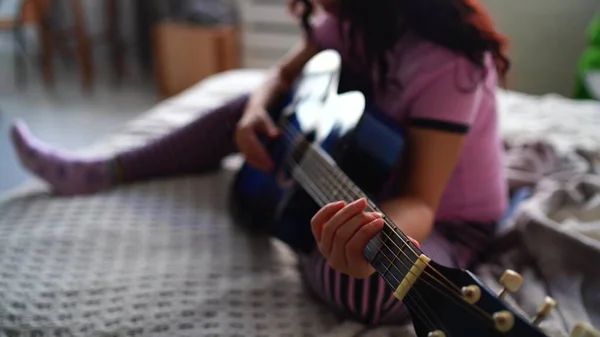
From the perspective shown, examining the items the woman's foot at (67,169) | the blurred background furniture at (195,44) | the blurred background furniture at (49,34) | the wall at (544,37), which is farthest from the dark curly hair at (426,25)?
the blurred background furniture at (49,34)

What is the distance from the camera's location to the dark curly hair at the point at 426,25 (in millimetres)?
738

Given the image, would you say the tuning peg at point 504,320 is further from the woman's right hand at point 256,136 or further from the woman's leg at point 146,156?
the woman's leg at point 146,156

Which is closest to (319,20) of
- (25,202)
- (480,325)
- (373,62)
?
(373,62)

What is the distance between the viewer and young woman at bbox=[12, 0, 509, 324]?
69 cm

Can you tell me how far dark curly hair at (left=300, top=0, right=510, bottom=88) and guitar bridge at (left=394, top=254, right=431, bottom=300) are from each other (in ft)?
1.20

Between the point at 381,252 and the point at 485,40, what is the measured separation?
372 millimetres

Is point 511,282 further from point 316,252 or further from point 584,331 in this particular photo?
point 316,252

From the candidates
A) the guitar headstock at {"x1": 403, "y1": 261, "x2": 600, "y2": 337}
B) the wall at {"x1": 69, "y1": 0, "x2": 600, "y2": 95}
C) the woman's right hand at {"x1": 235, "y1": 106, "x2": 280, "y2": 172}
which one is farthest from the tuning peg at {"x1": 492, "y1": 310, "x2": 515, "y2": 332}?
the wall at {"x1": 69, "y1": 0, "x2": 600, "y2": 95}

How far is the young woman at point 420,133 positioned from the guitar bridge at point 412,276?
0.23ft

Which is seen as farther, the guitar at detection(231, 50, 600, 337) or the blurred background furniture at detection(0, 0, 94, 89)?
the blurred background furniture at detection(0, 0, 94, 89)

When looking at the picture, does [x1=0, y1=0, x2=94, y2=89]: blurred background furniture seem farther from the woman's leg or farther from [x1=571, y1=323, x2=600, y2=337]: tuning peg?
[x1=571, y1=323, x2=600, y2=337]: tuning peg

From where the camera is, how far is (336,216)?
0.56 meters

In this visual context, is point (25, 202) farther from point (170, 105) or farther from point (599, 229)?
point (599, 229)

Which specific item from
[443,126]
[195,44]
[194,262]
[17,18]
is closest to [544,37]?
[195,44]
